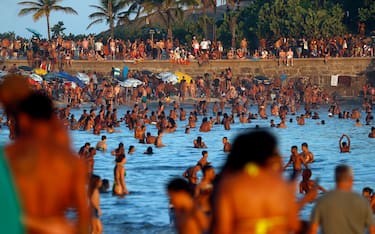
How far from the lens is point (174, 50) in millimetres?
49062

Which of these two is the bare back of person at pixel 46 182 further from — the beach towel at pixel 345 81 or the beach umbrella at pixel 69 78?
the beach towel at pixel 345 81

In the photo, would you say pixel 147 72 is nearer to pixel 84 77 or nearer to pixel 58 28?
pixel 84 77

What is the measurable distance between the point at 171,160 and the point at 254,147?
2291cm

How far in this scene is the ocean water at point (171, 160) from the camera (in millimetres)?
16781

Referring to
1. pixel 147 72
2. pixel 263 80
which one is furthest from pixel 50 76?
pixel 263 80

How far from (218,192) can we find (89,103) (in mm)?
40925

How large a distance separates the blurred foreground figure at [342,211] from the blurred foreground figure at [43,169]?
109 inches

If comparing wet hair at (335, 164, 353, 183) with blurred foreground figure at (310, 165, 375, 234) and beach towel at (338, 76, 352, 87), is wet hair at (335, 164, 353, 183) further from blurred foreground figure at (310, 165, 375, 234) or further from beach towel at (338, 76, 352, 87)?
beach towel at (338, 76, 352, 87)

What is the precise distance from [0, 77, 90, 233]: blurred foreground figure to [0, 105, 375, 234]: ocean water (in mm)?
11021

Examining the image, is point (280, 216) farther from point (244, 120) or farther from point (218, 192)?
point (244, 120)

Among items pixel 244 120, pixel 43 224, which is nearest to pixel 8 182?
pixel 43 224

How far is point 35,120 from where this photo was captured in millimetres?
4246

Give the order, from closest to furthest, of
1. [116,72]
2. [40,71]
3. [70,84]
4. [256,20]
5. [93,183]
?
[93,183] < [70,84] < [40,71] < [116,72] < [256,20]

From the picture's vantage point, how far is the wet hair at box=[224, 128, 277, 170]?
4.72 meters
